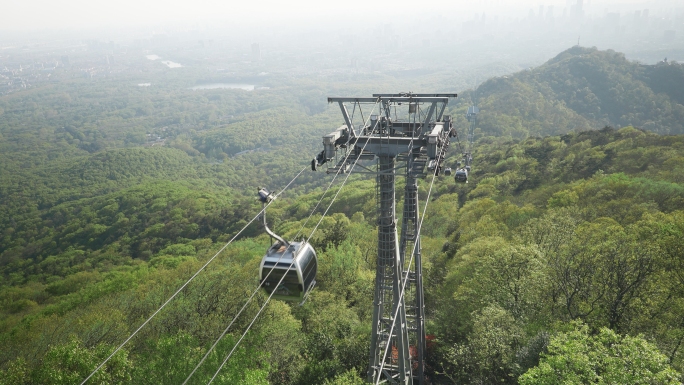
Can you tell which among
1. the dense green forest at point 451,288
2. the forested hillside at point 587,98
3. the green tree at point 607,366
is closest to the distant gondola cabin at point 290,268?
the dense green forest at point 451,288

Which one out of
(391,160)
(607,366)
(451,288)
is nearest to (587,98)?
(451,288)

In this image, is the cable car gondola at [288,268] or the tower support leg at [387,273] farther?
the tower support leg at [387,273]

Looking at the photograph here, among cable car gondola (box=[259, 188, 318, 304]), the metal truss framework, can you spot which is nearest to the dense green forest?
cable car gondola (box=[259, 188, 318, 304])

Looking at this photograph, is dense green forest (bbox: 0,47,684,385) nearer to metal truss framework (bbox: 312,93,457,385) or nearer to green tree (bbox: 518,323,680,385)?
green tree (bbox: 518,323,680,385)

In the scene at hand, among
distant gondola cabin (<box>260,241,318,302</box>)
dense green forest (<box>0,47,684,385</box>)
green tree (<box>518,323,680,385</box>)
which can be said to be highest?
distant gondola cabin (<box>260,241,318,302</box>)

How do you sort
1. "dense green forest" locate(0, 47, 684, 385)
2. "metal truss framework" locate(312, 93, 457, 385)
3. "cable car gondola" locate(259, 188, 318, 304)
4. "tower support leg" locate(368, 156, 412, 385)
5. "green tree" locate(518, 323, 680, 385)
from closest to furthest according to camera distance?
1. "green tree" locate(518, 323, 680, 385)
2. "cable car gondola" locate(259, 188, 318, 304)
3. "metal truss framework" locate(312, 93, 457, 385)
4. "tower support leg" locate(368, 156, 412, 385)
5. "dense green forest" locate(0, 47, 684, 385)

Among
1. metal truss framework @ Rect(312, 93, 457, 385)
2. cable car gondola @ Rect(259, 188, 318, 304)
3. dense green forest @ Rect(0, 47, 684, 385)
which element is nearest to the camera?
cable car gondola @ Rect(259, 188, 318, 304)

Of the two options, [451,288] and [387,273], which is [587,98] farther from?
[387,273]

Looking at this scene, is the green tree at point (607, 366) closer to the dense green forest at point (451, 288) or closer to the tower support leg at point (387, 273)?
the dense green forest at point (451, 288)
